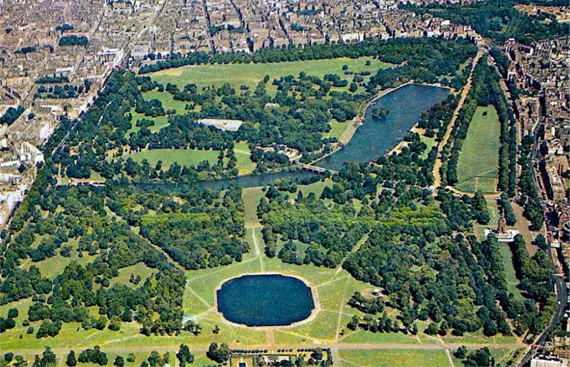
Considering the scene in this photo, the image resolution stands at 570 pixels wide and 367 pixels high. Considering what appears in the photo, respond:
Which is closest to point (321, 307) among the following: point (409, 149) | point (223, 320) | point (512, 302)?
point (223, 320)

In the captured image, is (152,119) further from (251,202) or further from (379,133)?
(251,202)

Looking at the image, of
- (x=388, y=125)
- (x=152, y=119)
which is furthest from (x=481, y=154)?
(x=152, y=119)

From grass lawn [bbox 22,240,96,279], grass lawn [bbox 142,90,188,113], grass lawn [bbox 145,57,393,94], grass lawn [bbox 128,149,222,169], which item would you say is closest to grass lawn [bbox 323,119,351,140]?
grass lawn [bbox 128,149,222,169]

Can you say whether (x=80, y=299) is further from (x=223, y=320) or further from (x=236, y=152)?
(x=236, y=152)

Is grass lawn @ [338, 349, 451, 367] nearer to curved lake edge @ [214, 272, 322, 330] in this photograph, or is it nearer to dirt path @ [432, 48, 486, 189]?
curved lake edge @ [214, 272, 322, 330]

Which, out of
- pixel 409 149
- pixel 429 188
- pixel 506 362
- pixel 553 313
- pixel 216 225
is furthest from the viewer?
pixel 409 149
